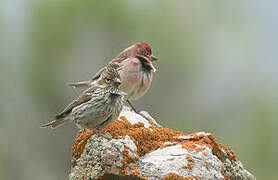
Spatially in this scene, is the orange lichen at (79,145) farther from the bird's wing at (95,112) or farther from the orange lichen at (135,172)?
the orange lichen at (135,172)

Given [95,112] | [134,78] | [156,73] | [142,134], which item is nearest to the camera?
[142,134]

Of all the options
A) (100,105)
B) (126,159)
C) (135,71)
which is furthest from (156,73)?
(126,159)

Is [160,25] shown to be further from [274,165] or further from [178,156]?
[178,156]

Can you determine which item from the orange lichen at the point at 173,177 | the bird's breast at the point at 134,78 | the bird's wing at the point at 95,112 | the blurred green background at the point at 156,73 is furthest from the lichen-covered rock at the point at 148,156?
the blurred green background at the point at 156,73

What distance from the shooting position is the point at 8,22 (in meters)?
24.7

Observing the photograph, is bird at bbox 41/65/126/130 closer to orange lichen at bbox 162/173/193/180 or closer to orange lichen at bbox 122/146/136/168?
orange lichen at bbox 122/146/136/168

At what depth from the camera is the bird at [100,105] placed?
278 inches

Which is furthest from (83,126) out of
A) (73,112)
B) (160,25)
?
(160,25)

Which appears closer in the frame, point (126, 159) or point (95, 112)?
point (126, 159)

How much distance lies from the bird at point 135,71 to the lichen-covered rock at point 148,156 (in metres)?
2.70

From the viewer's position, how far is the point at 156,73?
21812mm

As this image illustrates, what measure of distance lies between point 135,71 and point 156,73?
11874 mm

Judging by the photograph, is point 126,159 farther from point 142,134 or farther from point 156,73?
point 156,73

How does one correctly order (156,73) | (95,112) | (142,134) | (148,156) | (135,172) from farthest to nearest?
1. (156,73)
2. (95,112)
3. (142,134)
4. (148,156)
5. (135,172)
